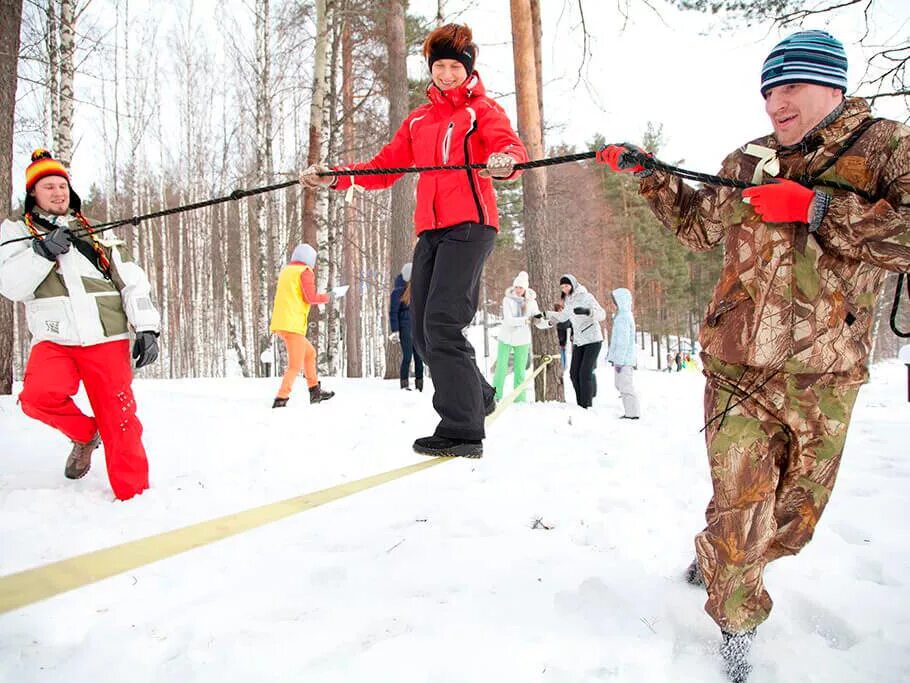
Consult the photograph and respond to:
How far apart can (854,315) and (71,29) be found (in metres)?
11.2

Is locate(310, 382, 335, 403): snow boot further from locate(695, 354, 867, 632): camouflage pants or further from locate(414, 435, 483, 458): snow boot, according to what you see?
locate(695, 354, 867, 632): camouflage pants

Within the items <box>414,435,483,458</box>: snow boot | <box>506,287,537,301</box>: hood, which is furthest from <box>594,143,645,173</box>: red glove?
<box>506,287,537,301</box>: hood

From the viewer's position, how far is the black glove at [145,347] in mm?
3463

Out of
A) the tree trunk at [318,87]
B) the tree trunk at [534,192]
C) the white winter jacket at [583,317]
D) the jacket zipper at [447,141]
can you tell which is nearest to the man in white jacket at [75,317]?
the jacket zipper at [447,141]

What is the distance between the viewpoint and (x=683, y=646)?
6.49 ft

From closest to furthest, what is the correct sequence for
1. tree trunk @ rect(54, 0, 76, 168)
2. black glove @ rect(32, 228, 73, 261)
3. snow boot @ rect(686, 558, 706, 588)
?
snow boot @ rect(686, 558, 706, 588), black glove @ rect(32, 228, 73, 261), tree trunk @ rect(54, 0, 76, 168)

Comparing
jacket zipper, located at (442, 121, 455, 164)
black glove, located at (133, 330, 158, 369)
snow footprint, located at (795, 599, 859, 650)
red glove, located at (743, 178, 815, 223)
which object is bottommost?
snow footprint, located at (795, 599, 859, 650)

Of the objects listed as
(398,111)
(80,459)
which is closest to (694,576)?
(80,459)

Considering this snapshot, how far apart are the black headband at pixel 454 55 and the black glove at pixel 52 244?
2247 millimetres

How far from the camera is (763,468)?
1.86 m

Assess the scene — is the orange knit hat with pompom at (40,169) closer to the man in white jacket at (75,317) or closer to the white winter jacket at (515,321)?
the man in white jacket at (75,317)

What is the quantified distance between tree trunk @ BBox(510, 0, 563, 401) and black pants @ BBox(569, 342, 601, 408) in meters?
0.50

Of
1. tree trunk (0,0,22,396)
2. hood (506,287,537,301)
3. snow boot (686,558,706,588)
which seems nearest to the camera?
snow boot (686,558,706,588)

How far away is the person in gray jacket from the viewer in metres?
7.96
